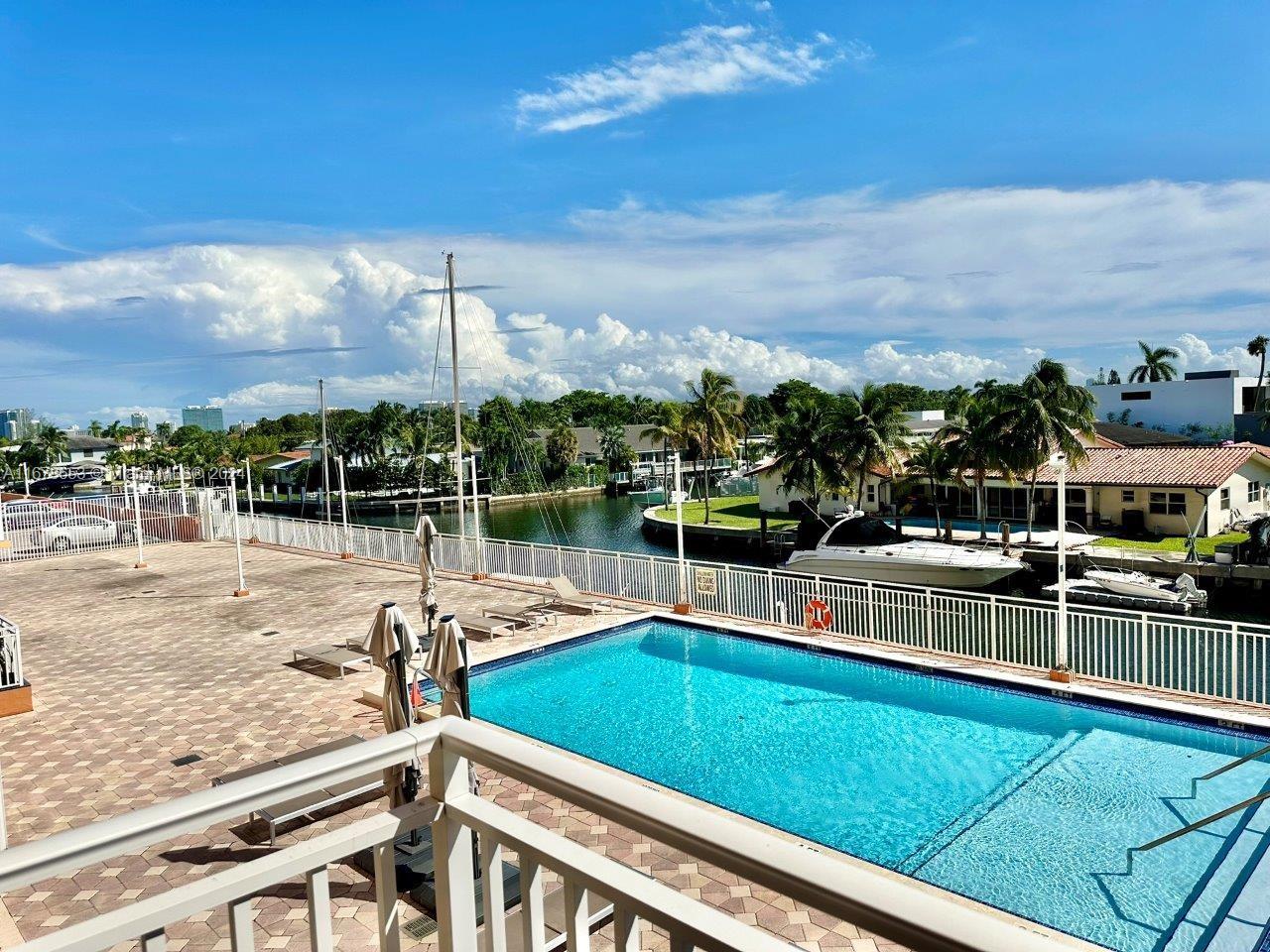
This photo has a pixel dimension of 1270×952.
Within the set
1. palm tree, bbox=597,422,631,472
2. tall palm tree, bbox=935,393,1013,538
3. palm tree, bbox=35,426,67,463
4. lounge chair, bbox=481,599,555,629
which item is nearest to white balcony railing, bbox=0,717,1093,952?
lounge chair, bbox=481,599,555,629

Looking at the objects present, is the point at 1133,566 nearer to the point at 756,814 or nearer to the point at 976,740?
the point at 976,740

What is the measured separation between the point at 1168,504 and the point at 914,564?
12.8m

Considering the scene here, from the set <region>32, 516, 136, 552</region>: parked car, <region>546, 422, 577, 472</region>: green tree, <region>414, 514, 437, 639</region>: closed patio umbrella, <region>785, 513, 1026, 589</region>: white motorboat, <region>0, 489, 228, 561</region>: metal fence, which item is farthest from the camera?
<region>546, 422, 577, 472</region>: green tree

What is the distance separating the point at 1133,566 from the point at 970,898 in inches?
915

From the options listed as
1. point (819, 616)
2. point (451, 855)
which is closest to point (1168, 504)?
point (819, 616)

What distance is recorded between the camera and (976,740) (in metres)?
9.45

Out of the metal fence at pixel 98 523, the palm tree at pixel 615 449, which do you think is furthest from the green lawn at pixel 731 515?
the metal fence at pixel 98 523

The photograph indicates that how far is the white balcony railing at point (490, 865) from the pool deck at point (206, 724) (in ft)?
4.92

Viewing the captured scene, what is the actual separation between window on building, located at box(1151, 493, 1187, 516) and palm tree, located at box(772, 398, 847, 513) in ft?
36.5

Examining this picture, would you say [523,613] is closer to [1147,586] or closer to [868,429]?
[1147,586]

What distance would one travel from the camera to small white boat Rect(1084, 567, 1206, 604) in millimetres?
21172

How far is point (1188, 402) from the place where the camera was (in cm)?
5925

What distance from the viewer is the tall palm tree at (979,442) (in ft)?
98.0

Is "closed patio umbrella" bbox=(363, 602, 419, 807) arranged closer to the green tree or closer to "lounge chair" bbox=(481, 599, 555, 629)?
"lounge chair" bbox=(481, 599, 555, 629)
